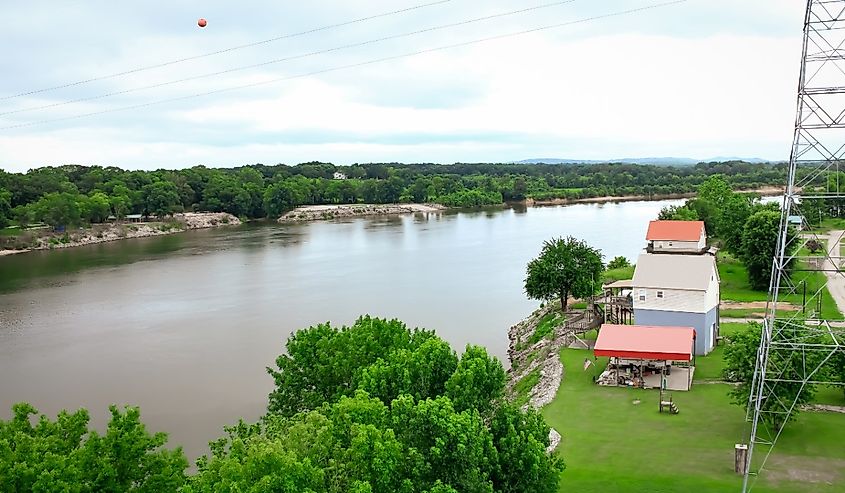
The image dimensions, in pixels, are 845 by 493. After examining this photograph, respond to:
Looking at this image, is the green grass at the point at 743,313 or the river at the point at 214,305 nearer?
the river at the point at 214,305

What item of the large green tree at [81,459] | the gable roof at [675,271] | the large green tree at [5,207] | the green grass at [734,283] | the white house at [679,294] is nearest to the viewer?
the large green tree at [81,459]

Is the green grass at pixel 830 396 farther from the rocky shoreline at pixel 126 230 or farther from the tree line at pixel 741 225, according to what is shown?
the rocky shoreline at pixel 126 230

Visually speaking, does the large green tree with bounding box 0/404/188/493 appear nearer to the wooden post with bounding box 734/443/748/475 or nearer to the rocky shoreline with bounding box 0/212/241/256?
the wooden post with bounding box 734/443/748/475

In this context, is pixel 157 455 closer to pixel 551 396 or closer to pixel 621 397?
pixel 551 396

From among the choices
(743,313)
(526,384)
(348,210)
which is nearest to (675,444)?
(526,384)

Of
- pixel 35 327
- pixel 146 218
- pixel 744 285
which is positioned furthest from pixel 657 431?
pixel 146 218

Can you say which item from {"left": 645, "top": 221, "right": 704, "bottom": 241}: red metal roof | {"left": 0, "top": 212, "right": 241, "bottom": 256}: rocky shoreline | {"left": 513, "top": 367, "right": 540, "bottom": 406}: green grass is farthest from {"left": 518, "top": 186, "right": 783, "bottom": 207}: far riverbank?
{"left": 513, "top": 367, "right": 540, "bottom": 406}: green grass

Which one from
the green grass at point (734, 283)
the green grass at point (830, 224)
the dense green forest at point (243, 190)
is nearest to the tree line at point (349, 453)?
the green grass at point (734, 283)

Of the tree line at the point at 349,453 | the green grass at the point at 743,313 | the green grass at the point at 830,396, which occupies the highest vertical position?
the tree line at the point at 349,453
